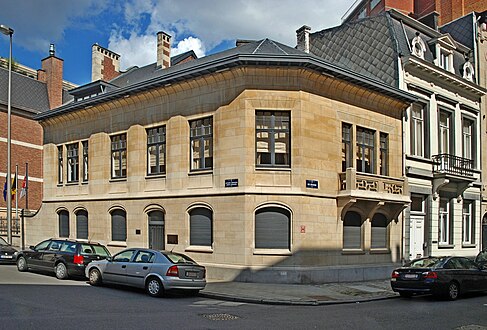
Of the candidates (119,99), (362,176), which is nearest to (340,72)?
(362,176)

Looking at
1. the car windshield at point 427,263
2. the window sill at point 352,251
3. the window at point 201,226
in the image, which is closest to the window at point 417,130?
the window sill at point 352,251

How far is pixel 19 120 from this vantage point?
3841 cm

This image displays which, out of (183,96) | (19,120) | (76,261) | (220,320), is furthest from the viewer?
(19,120)

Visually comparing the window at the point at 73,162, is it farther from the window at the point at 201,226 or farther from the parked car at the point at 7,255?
the window at the point at 201,226

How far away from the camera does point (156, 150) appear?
21.0m

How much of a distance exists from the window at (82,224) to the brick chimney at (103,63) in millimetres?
11610

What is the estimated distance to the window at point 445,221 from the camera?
973 inches

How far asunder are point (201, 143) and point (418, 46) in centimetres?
1248

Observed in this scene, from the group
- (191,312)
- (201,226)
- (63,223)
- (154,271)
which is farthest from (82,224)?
(191,312)

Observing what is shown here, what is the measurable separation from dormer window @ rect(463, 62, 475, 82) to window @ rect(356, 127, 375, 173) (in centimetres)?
949

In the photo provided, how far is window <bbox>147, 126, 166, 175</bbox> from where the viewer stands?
68.1ft

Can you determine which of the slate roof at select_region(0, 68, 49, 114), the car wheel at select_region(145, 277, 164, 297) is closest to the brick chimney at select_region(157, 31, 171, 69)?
the car wheel at select_region(145, 277, 164, 297)

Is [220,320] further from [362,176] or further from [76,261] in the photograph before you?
[362,176]

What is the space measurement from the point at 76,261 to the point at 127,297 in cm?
423
